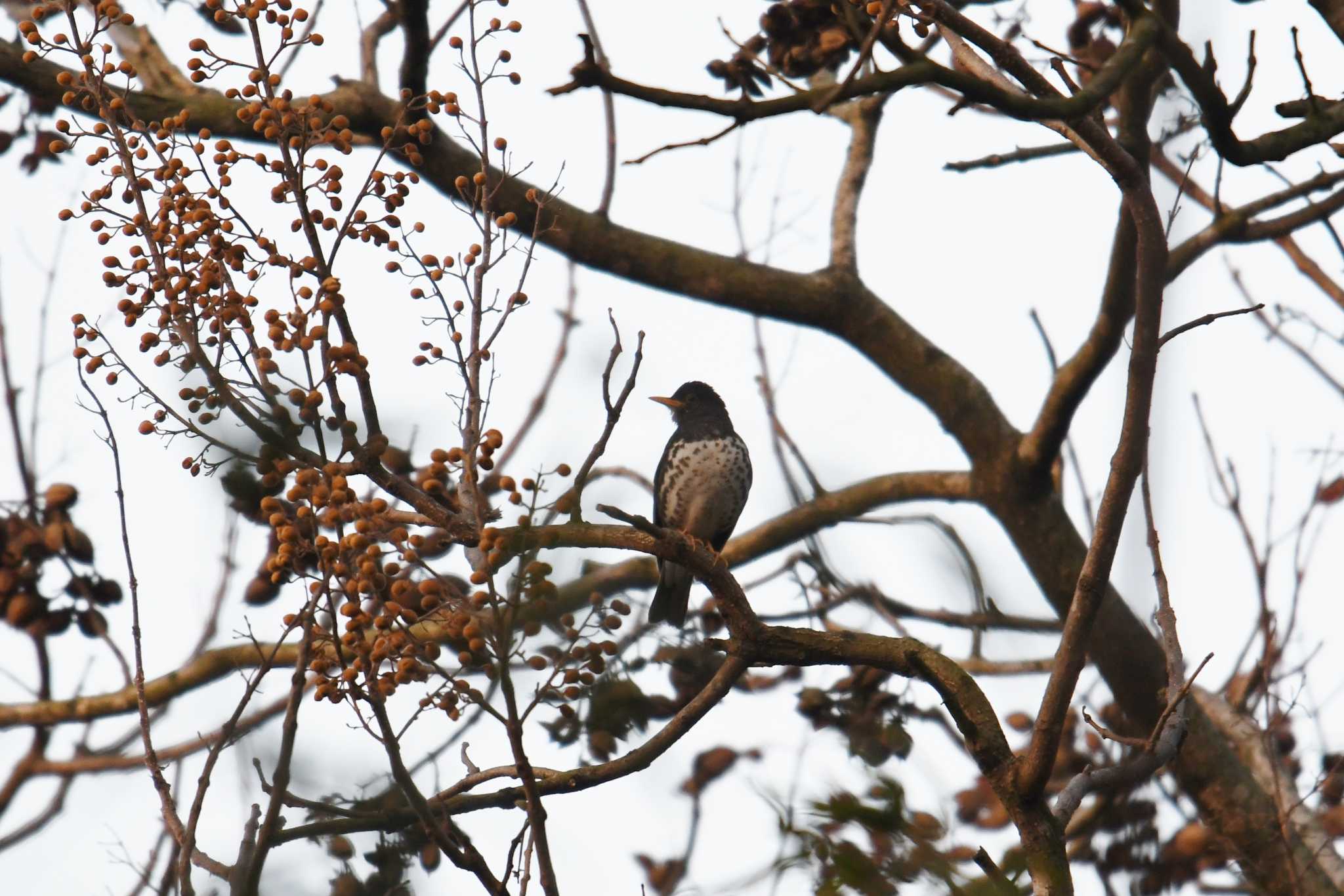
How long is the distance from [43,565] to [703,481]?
2.95m

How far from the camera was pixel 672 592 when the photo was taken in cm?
645

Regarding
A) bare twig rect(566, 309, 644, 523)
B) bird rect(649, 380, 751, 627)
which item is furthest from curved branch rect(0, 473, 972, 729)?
bare twig rect(566, 309, 644, 523)

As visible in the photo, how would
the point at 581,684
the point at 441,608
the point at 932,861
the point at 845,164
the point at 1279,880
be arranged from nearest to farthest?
the point at 932,861 < the point at 581,684 < the point at 441,608 < the point at 1279,880 < the point at 845,164

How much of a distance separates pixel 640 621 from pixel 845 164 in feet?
15.9

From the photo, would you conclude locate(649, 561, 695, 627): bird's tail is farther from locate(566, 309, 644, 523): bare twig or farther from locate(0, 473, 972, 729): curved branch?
locate(566, 309, 644, 523): bare twig

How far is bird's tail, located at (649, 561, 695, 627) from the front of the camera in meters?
6.30

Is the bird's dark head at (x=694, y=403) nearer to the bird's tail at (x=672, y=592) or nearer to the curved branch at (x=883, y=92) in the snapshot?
the bird's tail at (x=672, y=592)

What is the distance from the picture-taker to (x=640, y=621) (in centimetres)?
306

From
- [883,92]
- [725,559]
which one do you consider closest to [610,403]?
[883,92]

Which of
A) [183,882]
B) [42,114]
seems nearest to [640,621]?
[183,882]

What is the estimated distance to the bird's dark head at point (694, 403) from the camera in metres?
7.19

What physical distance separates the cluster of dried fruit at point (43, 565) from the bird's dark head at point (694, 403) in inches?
114

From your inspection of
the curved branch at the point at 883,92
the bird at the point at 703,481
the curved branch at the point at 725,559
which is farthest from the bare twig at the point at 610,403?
the bird at the point at 703,481

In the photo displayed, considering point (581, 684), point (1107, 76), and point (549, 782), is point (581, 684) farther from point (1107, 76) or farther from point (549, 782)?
point (1107, 76)
